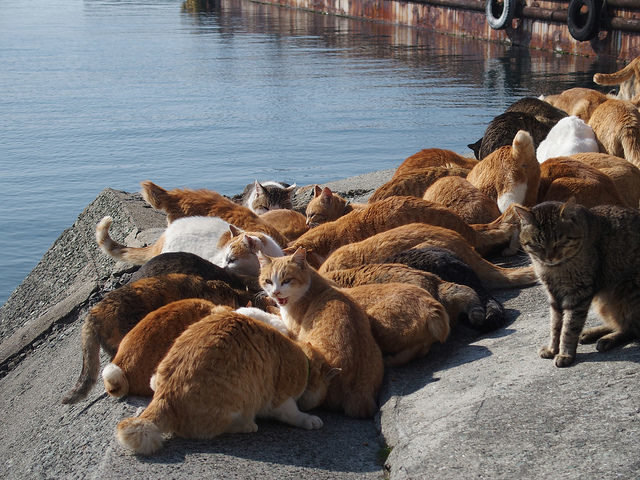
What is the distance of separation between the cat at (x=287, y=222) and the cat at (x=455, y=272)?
225cm

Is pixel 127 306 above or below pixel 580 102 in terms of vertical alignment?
below

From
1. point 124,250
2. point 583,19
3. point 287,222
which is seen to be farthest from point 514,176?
point 583,19

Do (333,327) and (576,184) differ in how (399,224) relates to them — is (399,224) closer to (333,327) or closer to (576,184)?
Result: (576,184)

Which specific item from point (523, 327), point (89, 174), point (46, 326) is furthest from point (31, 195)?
point (523, 327)

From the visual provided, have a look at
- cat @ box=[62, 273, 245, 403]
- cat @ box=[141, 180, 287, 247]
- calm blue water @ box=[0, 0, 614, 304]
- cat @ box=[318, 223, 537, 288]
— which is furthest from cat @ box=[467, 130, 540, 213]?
calm blue water @ box=[0, 0, 614, 304]

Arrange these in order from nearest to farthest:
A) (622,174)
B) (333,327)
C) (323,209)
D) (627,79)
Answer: (333,327)
(622,174)
(323,209)
(627,79)

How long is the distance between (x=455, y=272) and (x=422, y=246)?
0.50 metres

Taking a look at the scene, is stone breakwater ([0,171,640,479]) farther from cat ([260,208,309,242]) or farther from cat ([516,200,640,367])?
cat ([260,208,309,242])

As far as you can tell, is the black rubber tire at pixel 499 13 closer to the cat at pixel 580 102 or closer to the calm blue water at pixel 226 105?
the calm blue water at pixel 226 105

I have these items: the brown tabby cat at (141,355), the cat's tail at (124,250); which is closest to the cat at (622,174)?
the cat's tail at (124,250)

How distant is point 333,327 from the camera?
17.6ft

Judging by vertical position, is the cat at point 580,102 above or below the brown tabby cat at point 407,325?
above

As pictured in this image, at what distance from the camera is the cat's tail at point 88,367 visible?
5.48 meters

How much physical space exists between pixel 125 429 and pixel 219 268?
2.69 m
